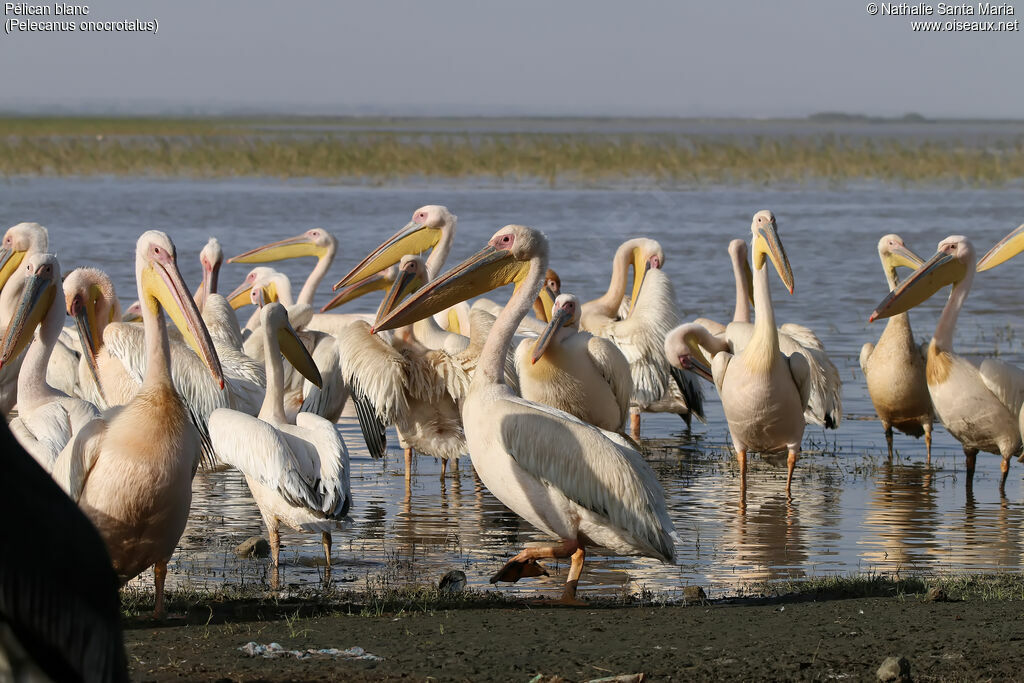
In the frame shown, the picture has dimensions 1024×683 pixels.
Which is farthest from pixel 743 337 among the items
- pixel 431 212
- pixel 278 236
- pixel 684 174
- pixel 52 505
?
pixel 684 174

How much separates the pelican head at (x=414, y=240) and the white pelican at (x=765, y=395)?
230 cm

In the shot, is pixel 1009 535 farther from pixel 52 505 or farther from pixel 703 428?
pixel 52 505

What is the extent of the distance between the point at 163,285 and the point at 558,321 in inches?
88.1

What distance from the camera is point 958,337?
11.8 meters

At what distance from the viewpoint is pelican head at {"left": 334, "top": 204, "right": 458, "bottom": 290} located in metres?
8.91

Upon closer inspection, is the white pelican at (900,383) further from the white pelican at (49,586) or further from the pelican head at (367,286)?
the white pelican at (49,586)

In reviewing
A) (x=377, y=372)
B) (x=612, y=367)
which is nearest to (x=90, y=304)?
(x=377, y=372)

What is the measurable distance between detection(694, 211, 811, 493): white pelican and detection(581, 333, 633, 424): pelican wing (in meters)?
0.52

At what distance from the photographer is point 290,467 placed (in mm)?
5172

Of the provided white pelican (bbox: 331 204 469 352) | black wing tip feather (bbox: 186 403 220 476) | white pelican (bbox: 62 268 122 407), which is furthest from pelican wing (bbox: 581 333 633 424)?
white pelican (bbox: 62 268 122 407)

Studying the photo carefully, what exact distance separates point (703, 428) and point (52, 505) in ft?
25.8

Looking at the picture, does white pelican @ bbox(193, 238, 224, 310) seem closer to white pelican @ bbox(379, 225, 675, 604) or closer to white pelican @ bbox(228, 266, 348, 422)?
white pelican @ bbox(228, 266, 348, 422)

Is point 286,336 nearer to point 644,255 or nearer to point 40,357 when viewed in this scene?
point 40,357

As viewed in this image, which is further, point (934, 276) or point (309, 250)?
point (309, 250)
